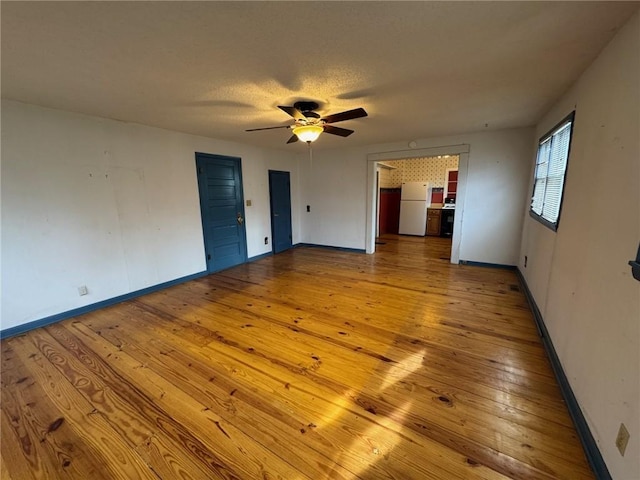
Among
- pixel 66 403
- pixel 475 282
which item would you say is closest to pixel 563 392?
pixel 475 282

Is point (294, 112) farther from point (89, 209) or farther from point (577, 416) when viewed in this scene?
point (577, 416)

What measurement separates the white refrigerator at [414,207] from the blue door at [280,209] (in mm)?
3642

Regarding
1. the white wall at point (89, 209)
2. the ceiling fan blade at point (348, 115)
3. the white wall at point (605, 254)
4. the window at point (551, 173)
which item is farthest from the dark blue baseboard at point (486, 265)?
the white wall at point (89, 209)

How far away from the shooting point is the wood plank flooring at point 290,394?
138cm

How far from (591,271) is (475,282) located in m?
2.41

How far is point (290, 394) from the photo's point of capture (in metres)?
1.84

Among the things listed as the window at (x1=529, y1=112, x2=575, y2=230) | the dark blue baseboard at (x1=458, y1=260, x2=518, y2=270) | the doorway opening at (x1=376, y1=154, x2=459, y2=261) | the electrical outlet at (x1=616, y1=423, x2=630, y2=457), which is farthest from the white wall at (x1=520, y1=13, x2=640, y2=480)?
the doorway opening at (x1=376, y1=154, x2=459, y2=261)

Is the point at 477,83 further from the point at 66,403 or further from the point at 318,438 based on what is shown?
the point at 66,403

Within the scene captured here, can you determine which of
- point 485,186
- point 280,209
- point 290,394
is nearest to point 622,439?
point 290,394

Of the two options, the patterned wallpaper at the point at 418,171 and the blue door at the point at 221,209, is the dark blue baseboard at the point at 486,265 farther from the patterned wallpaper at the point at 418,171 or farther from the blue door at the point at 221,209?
the blue door at the point at 221,209

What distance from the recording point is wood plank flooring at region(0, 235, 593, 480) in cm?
138

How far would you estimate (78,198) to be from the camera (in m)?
2.98

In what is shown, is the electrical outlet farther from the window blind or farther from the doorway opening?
the doorway opening

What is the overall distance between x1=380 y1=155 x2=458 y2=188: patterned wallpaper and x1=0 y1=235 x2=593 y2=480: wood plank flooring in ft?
17.6
